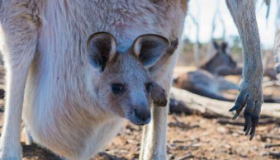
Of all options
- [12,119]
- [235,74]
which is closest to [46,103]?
[12,119]

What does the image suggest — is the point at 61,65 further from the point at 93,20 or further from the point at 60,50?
the point at 93,20

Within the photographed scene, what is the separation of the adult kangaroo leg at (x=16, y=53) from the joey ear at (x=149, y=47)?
2.75ft

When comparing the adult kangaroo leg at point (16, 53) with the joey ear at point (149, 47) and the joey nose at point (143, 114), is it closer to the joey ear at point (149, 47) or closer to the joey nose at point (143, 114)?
the joey ear at point (149, 47)

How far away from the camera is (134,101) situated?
255 cm

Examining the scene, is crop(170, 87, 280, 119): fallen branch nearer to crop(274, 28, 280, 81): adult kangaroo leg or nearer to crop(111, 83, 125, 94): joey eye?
crop(274, 28, 280, 81): adult kangaroo leg

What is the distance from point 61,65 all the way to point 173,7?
844mm

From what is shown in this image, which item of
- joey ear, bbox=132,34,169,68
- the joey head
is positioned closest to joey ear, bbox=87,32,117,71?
the joey head

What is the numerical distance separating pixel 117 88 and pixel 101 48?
243mm

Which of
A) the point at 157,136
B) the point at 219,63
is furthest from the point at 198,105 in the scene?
the point at 219,63

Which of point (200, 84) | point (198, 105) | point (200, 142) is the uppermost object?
point (200, 84)

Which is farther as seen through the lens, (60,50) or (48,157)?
(48,157)

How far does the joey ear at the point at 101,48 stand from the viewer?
259cm

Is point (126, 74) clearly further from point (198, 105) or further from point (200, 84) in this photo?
point (200, 84)

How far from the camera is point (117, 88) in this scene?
105 inches
